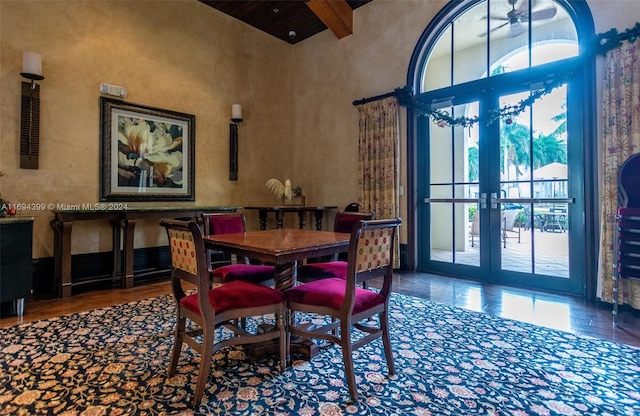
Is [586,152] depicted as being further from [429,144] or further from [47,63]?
[47,63]

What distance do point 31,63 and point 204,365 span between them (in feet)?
11.8

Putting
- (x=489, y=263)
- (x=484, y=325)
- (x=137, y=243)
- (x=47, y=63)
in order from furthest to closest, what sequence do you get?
1. (x=137, y=243)
2. (x=489, y=263)
3. (x=47, y=63)
4. (x=484, y=325)

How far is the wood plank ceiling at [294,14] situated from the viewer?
16.1 feet

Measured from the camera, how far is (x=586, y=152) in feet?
A: 10.9

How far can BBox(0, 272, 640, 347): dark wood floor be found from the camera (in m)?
2.63

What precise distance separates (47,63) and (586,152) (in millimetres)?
5697

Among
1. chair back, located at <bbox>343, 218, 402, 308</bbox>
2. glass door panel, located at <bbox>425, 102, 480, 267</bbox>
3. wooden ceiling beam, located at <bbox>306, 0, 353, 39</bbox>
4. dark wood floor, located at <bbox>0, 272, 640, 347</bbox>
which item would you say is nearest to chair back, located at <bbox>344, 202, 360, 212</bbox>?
glass door panel, located at <bbox>425, 102, 480, 267</bbox>

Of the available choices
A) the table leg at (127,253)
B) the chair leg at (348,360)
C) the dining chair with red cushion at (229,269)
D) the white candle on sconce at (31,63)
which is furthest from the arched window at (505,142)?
the white candle on sconce at (31,63)

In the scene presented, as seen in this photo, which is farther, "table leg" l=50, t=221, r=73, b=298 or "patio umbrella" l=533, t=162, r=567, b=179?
"patio umbrella" l=533, t=162, r=567, b=179

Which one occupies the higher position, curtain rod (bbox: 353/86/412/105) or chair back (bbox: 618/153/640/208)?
curtain rod (bbox: 353/86/412/105)

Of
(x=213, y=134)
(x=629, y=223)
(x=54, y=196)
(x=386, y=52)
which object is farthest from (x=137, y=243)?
(x=629, y=223)

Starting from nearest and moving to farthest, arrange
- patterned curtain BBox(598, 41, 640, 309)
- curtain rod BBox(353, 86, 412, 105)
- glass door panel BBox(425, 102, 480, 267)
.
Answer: patterned curtain BBox(598, 41, 640, 309) → glass door panel BBox(425, 102, 480, 267) → curtain rod BBox(353, 86, 412, 105)

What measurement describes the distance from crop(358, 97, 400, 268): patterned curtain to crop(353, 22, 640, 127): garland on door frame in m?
0.19

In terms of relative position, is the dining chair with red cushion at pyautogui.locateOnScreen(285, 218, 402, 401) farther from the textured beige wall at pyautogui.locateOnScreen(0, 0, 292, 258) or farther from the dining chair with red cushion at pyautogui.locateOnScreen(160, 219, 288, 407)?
the textured beige wall at pyautogui.locateOnScreen(0, 0, 292, 258)
